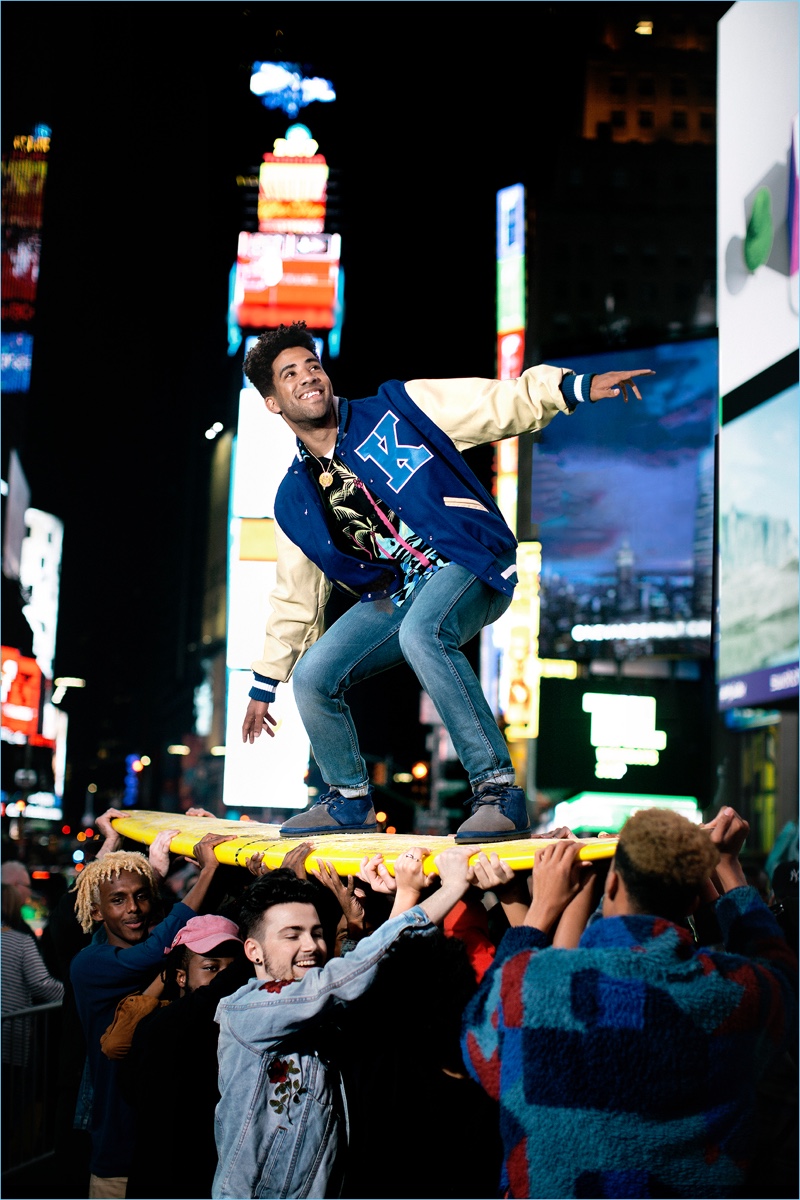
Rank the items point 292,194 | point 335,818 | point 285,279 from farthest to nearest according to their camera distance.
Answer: point 285,279, point 292,194, point 335,818

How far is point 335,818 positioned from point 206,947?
824 mm

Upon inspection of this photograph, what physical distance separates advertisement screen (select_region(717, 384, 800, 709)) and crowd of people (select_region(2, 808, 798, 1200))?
7.92 metres

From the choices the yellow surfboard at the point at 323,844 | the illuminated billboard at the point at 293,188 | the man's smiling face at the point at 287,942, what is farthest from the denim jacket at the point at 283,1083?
the illuminated billboard at the point at 293,188

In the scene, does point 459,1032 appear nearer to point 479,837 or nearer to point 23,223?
point 479,837

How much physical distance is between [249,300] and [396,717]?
18.0 m

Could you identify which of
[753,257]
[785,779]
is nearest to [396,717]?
[785,779]

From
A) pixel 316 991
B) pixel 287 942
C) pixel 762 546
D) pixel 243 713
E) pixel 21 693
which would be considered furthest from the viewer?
pixel 21 693

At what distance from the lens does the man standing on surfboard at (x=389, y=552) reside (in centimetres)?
365

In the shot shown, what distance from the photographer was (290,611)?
443 cm

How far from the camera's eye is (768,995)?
260cm

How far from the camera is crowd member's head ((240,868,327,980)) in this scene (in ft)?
10.3

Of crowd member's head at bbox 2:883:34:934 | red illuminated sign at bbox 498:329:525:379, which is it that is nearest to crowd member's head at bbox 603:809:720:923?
crowd member's head at bbox 2:883:34:934

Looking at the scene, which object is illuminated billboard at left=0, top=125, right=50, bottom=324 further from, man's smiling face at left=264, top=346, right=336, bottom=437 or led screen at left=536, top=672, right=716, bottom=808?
man's smiling face at left=264, top=346, right=336, bottom=437

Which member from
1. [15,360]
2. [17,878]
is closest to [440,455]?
[17,878]
